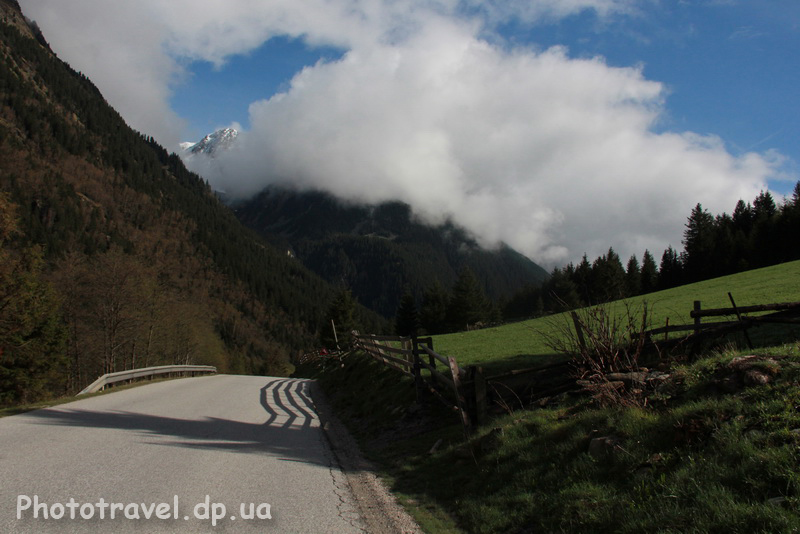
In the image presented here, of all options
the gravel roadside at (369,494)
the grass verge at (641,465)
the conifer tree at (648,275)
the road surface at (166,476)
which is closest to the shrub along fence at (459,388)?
the grass verge at (641,465)

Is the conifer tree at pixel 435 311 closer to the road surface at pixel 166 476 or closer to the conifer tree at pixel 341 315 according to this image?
the conifer tree at pixel 341 315

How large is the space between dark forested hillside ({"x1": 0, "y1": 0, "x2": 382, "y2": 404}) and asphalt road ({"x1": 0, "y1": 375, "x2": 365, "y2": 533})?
15.2 meters

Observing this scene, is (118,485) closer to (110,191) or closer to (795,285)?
(795,285)

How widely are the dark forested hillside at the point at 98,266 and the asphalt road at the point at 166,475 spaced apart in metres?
15.2

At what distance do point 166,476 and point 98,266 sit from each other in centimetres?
3444

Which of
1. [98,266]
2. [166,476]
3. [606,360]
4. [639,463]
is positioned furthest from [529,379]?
[98,266]

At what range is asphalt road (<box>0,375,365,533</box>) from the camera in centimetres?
514

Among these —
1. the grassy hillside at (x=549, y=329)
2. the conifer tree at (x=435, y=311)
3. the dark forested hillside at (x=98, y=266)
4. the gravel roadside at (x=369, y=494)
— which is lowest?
the gravel roadside at (x=369, y=494)

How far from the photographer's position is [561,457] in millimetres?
6004

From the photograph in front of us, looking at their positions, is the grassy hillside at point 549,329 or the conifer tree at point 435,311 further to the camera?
the conifer tree at point 435,311

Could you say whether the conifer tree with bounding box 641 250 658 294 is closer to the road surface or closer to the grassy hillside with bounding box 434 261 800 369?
the grassy hillside with bounding box 434 261 800 369

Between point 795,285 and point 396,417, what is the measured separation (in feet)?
86.6

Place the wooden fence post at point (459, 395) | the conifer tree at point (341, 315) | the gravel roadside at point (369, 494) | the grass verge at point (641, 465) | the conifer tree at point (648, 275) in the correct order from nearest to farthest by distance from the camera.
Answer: the grass verge at point (641, 465) < the gravel roadside at point (369, 494) < the wooden fence post at point (459, 395) < the conifer tree at point (341, 315) < the conifer tree at point (648, 275)

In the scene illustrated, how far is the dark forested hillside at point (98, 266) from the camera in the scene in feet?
89.8
